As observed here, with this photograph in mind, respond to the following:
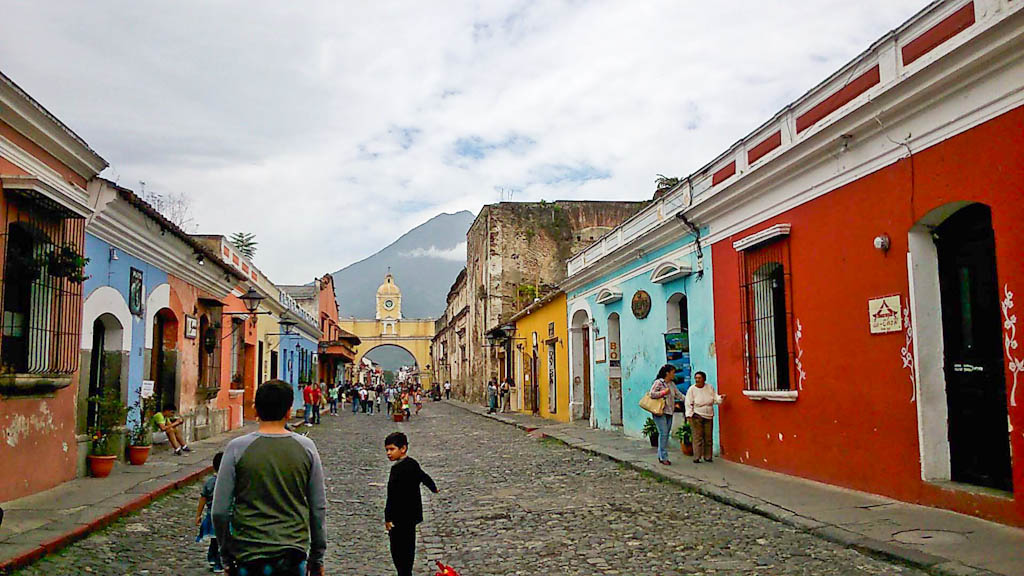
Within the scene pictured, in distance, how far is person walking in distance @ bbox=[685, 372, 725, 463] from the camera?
11.0m

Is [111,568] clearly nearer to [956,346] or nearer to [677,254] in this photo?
[956,346]

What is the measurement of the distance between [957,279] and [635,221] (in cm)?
869

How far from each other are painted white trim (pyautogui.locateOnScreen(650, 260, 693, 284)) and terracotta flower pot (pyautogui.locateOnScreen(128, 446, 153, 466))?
26.6 ft

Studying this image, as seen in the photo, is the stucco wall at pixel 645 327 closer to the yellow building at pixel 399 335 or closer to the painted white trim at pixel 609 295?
the painted white trim at pixel 609 295

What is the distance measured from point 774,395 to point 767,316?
1070mm

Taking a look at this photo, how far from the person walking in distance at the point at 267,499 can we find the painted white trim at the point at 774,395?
23.5ft

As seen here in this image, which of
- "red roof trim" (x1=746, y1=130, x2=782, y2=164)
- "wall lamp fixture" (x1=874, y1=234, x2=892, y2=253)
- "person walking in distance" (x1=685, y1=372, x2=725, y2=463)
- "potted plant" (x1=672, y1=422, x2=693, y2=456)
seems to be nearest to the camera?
"wall lamp fixture" (x1=874, y1=234, x2=892, y2=253)

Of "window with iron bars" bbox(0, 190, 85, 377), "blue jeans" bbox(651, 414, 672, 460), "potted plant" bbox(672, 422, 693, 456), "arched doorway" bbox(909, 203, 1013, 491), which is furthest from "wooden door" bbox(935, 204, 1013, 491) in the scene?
"window with iron bars" bbox(0, 190, 85, 377)

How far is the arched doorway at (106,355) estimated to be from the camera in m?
11.1

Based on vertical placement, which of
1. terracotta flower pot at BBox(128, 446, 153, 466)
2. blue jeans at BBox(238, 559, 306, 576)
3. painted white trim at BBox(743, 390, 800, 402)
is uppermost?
A: painted white trim at BBox(743, 390, 800, 402)

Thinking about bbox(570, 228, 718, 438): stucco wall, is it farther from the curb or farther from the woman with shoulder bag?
the curb

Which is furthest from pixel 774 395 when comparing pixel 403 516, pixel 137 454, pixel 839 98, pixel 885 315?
pixel 137 454

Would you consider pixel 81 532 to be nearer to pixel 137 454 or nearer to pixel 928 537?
pixel 137 454

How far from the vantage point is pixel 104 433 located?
32.6 ft
